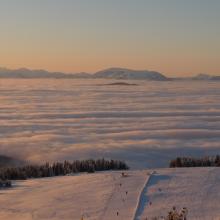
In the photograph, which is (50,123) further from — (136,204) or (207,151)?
(136,204)

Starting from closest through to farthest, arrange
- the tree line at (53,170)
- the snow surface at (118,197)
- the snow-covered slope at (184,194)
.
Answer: the snow-covered slope at (184,194), the snow surface at (118,197), the tree line at (53,170)

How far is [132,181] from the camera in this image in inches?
335

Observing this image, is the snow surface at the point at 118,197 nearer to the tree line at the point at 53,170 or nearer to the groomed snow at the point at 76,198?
the groomed snow at the point at 76,198

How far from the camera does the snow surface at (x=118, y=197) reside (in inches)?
275

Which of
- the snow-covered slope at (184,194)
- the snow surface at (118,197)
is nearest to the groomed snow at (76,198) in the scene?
the snow surface at (118,197)

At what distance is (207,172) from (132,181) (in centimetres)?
140

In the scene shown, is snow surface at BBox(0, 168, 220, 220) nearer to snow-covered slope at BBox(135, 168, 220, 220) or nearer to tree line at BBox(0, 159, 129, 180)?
snow-covered slope at BBox(135, 168, 220, 220)

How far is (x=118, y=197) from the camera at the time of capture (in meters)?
7.63

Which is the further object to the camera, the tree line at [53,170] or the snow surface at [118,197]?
the tree line at [53,170]

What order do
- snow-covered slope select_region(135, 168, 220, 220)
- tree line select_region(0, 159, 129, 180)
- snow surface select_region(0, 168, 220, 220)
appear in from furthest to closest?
tree line select_region(0, 159, 129, 180) < snow surface select_region(0, 168, 220, 220) < snow-covered slope select_region(135, 168, 220, 220)

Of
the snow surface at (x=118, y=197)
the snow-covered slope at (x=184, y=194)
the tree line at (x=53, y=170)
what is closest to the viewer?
the snow-covered slope at (x=184, y=194)

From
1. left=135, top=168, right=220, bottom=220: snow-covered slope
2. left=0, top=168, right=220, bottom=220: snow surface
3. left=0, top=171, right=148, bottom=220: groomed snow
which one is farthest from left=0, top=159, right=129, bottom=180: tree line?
left=135, top=168, right=220, bottom=220: snow-covered slope

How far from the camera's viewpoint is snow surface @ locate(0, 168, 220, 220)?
698cm

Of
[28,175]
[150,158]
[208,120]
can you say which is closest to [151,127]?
[208,120]
